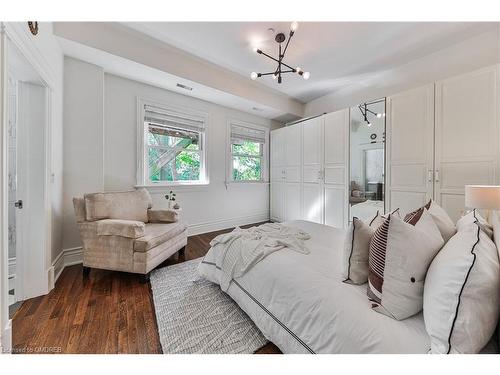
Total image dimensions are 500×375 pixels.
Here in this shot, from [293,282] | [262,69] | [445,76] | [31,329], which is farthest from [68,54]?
[445,76]

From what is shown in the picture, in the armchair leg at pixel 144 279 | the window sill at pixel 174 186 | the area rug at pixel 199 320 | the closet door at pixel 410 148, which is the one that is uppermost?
the closet door at pixel 410 148

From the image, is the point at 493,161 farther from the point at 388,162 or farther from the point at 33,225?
the point at 33,225

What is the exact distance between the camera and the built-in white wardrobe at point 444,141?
7.20ft

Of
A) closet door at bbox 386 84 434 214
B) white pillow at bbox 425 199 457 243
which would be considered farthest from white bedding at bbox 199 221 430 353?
closet door at bbox 386 84 434 214

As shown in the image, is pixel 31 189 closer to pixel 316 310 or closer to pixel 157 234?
pixel 157 234

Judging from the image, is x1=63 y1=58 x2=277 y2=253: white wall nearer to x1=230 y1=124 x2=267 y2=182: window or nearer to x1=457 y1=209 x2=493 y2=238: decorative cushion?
x1=230 y1=124 x2=267 y2=182: window

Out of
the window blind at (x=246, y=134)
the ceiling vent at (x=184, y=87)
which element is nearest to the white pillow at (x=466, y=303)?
the ceiling vent at (x=184, y=87)

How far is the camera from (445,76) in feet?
8.99

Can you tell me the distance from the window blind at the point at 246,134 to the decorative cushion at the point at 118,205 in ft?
7.45

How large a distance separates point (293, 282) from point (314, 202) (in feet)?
9.80

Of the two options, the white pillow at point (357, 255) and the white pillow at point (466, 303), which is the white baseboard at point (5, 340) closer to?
the white pillow at point (357, 255)

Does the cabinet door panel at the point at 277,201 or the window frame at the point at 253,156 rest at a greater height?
the window frame at the point at 253,156

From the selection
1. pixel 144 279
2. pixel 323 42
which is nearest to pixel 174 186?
pixel 144 279

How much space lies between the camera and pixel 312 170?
3.99m
